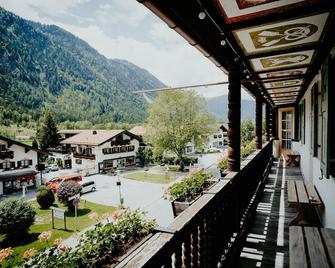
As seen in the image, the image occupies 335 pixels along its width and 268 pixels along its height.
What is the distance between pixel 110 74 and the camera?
568 ft

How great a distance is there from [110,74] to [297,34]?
181m

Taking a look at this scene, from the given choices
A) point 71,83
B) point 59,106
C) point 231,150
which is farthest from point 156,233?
point 71,83

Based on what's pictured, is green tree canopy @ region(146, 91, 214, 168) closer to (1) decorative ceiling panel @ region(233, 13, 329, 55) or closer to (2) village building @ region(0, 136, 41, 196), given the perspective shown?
(2) village building @ region(0, 136, 41, 196)

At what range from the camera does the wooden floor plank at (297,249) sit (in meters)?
1.70

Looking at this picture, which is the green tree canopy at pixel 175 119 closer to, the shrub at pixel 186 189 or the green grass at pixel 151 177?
the green grass at pixel 151 177

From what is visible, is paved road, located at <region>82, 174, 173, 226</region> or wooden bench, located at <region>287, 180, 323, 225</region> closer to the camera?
wooden bench, located at <region>287, 180, 323, 225</region>

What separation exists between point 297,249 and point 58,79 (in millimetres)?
90703

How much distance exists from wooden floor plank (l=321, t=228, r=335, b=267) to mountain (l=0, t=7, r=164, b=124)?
2173 cm

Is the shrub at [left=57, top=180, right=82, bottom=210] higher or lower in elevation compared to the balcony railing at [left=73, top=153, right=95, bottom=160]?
lower

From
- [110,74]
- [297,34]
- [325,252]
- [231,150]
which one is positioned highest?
[110,74]

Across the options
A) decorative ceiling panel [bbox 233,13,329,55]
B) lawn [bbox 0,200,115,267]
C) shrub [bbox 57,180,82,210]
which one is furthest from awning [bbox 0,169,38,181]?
decorative ceiling panel [bbox 233,13,329,55]

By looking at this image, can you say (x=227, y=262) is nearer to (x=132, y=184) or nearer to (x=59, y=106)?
(x=132, y=184)

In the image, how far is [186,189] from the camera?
3.91 metres

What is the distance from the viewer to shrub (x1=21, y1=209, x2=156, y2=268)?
6.68 feet
